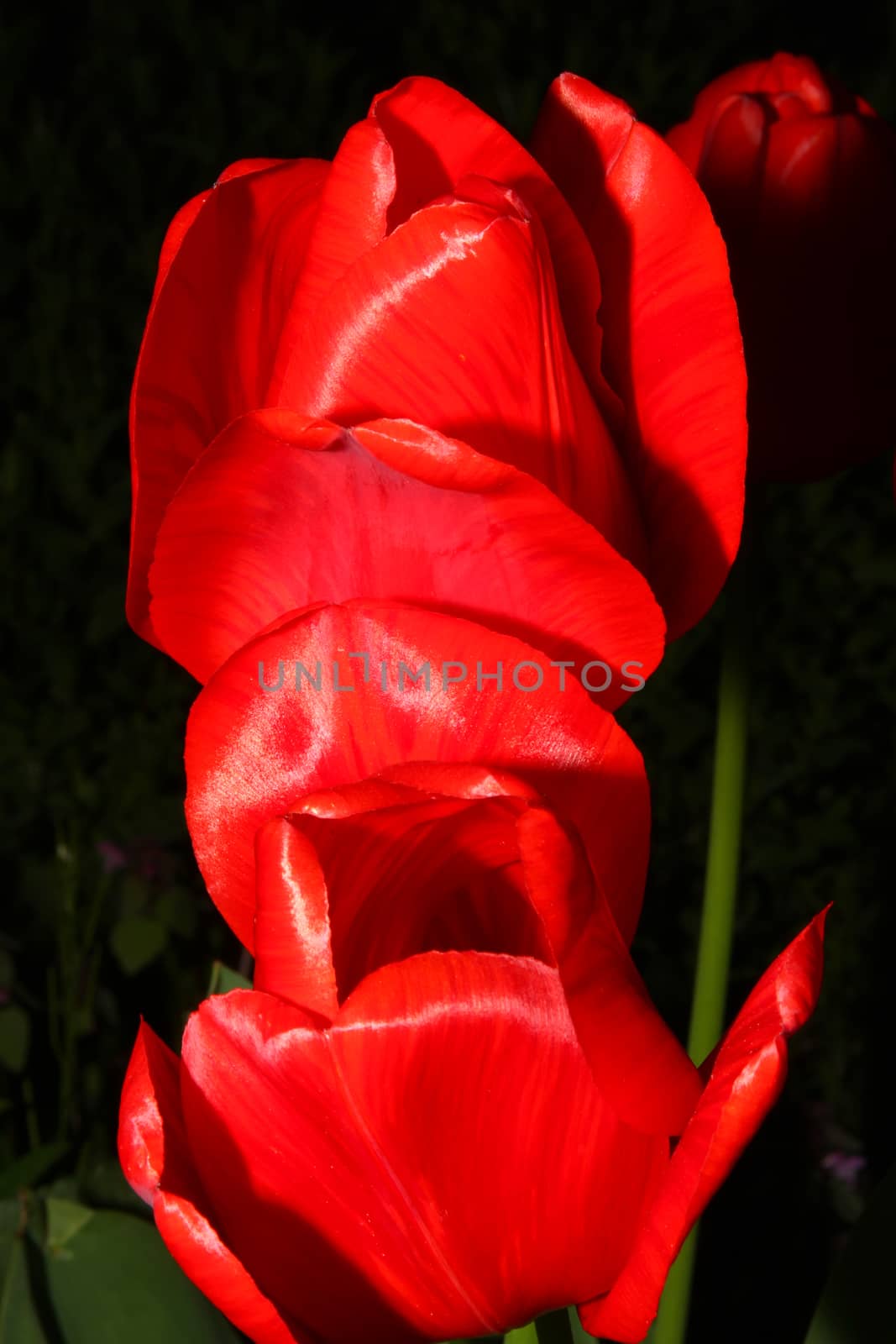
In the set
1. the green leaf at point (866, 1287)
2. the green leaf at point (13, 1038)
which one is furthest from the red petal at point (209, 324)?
the green leaf at point (13, 1038)

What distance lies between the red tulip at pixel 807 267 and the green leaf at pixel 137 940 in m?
0.62

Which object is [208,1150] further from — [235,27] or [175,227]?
[235,27]

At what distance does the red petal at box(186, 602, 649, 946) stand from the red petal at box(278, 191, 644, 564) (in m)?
0.03

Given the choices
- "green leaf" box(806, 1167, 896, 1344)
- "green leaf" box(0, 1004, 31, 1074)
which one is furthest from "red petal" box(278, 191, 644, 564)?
"green leaf" box(0, 1004, 31, 1074)

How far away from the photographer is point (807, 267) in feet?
1.00

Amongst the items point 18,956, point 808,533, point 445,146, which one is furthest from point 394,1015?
point 808,533

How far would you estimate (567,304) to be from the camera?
0.21m

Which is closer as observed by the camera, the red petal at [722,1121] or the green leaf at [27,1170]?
the red petal at [722,1121]

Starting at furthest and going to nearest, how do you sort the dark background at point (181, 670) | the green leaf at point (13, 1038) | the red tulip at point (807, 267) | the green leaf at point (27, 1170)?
the dark background at point (181, 670) → the green leaf at point (13, 1038) → the green leaf at point (27, 1170) → the red tulip at point (807, 267)

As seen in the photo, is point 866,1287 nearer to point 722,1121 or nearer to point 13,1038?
point 722,1121

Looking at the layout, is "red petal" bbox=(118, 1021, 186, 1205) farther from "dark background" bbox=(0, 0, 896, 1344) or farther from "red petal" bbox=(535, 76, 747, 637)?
"dark background" bbox=(0, 0, 896, 1344)

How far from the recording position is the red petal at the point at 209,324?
218 mm

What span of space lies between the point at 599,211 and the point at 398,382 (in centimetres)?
6

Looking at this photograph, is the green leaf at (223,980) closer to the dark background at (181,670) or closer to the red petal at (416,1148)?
the red petal at (416,1148)
